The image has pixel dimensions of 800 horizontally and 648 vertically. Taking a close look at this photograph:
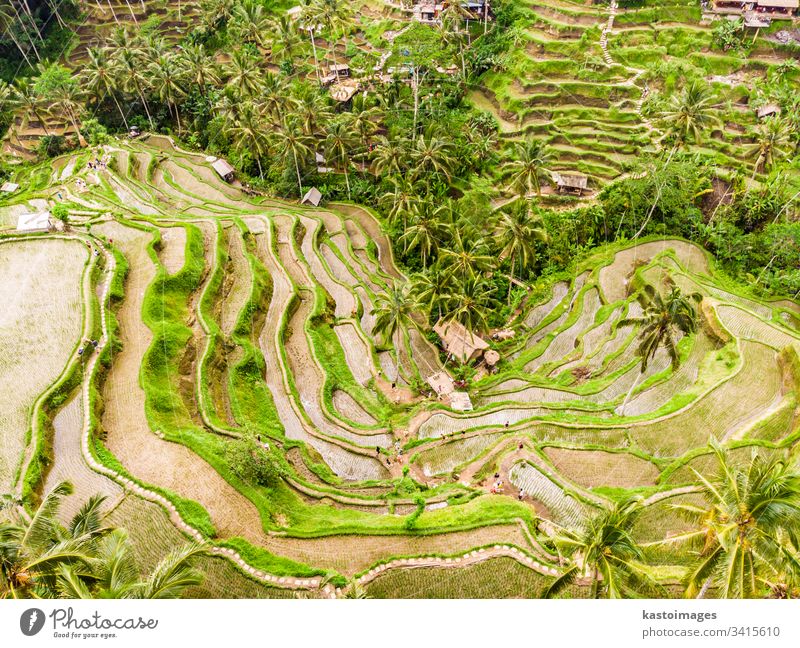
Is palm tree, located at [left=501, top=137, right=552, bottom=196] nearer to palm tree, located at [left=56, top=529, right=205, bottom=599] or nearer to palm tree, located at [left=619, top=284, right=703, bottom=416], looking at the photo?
palm tree, located at [left=619, top=284, right=703, bottom=416]

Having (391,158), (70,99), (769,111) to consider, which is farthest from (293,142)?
(769,111)

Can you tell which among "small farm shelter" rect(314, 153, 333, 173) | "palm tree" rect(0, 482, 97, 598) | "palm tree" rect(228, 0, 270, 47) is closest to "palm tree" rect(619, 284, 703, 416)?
"palm tree" rect(0, 482, 97, 598)

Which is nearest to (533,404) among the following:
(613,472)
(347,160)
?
(613,472)

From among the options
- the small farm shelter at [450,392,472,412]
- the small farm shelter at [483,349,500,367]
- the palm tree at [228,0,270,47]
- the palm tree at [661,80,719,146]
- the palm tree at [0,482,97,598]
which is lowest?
the small farm shelter at [483,349,500,367]

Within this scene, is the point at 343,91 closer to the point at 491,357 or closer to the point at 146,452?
the point at 491,357

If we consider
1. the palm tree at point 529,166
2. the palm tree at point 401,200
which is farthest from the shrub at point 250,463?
the palm tree at point 529,166
